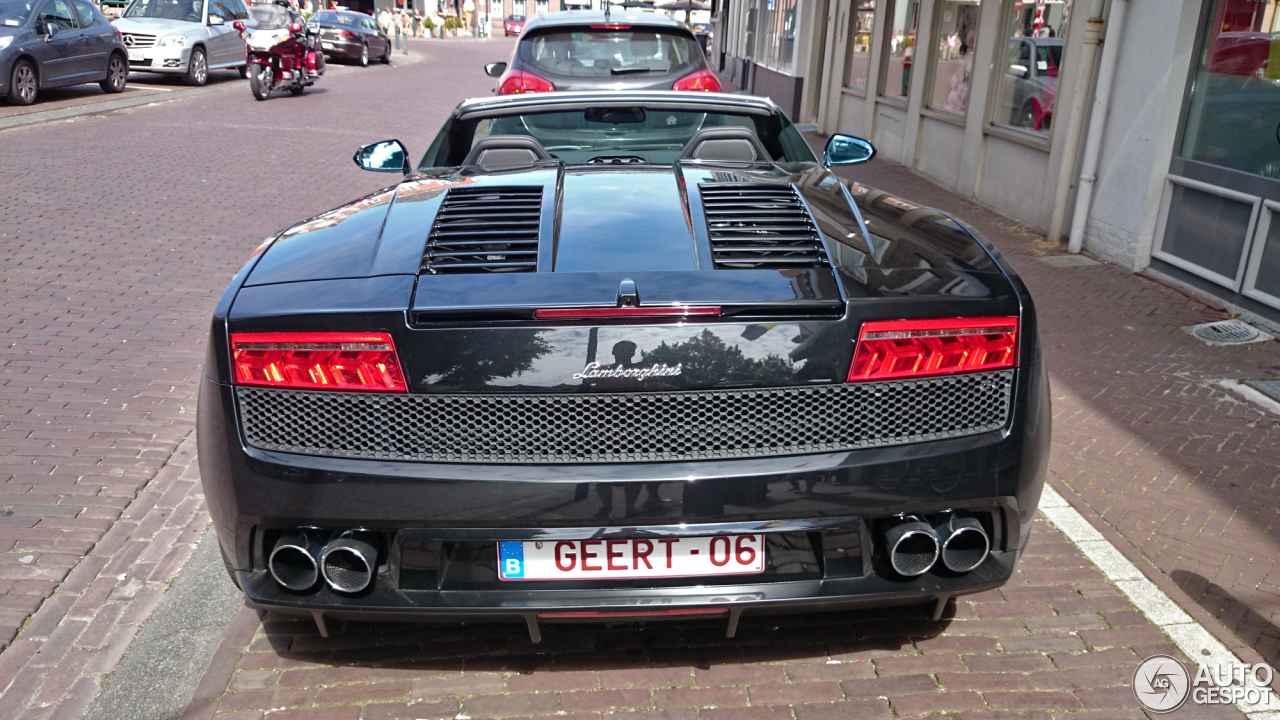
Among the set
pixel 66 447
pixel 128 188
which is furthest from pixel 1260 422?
pixel 128 188

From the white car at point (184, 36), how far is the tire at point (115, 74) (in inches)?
81.9

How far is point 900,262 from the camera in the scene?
8.73 ft

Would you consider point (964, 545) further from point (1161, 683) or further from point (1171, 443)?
point (1171, 443)

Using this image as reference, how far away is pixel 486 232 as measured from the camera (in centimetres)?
282

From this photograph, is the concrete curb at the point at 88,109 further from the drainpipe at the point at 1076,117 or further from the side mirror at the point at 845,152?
the side mirror at the point at 845,152

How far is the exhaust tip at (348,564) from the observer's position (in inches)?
96.7

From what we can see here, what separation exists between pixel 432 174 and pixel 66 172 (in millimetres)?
8812

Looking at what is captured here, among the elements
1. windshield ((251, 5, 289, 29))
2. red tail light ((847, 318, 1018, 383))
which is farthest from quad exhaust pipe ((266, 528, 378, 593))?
windshield ((251, 5, 289, 29))

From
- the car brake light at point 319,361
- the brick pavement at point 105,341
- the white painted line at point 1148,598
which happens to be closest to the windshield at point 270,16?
the brick pavement at point 105,341

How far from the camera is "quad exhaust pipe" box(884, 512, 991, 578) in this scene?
2.51 metres

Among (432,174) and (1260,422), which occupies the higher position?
(432,174)

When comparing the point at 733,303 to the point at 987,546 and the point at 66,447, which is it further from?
the point at 66,447

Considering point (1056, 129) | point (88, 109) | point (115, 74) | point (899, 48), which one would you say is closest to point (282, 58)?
point (115, 74)

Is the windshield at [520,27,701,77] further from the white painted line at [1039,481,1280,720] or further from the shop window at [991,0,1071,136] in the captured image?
the white painted line at [1039,481,1280,720]
